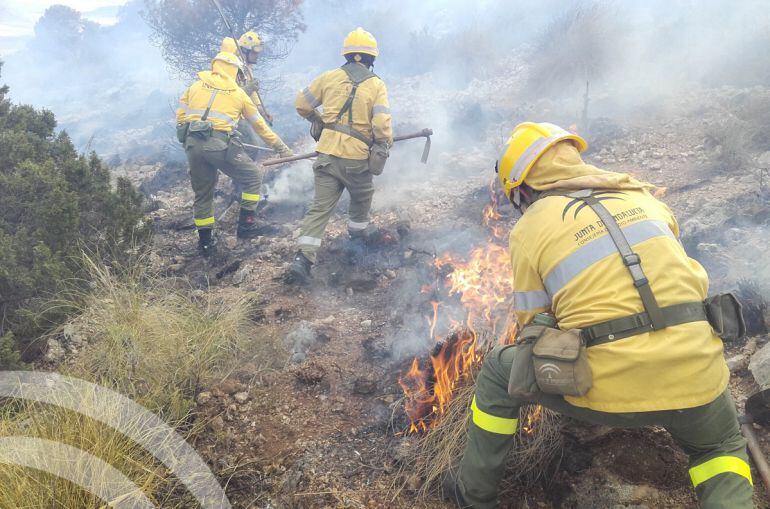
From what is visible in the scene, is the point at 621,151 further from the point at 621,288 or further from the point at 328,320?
the point at 621,288

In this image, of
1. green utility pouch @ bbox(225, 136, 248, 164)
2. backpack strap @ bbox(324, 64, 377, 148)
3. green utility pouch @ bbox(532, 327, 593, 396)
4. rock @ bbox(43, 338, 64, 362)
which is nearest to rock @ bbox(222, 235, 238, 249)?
green utility pouch @ bbox(225, 136, 248, 164)

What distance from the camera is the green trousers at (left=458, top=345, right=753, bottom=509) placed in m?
1.74

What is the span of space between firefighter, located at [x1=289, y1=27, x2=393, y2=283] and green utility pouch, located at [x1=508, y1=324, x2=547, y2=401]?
3225 mm

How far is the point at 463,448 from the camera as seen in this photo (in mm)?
2453

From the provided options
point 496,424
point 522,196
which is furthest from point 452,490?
point 522,196

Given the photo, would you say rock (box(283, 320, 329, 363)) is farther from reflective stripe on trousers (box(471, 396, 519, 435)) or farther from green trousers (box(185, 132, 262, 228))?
green trousers (box(185, 132, 262, 228))

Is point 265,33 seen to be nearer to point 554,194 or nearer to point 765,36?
point 765,36

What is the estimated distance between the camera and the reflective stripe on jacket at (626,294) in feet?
5.48

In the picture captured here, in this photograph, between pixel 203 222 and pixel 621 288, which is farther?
pixel 203 222

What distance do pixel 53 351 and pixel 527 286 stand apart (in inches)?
129

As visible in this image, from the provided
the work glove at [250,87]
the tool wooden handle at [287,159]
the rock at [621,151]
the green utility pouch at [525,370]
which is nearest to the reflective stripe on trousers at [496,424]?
the green utility pouch at [525,370]

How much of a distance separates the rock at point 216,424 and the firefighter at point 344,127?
223cm

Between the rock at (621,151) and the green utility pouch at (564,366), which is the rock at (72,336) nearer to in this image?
the green utility pouch at (564,366)

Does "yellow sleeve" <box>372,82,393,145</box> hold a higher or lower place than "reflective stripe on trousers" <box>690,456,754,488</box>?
higher
